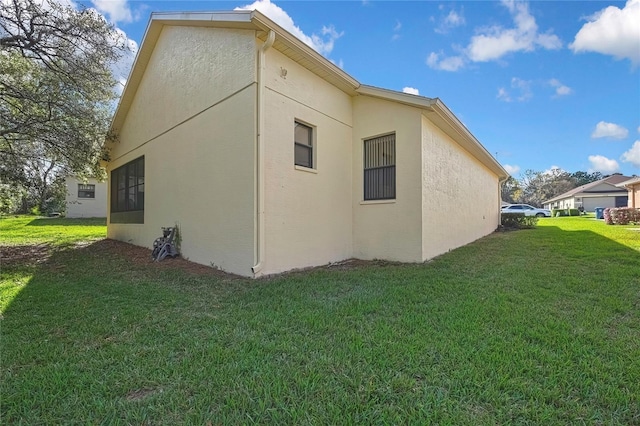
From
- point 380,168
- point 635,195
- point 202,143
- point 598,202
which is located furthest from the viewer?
point 598,202

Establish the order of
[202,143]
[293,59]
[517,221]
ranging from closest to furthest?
1. [293,59]
2. [202,143]
3. [517,221]

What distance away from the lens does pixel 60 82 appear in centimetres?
928

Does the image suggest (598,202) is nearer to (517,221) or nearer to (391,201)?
(517,221)

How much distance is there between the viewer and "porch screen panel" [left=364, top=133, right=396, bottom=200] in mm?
7938

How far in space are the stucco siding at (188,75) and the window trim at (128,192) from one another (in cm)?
103

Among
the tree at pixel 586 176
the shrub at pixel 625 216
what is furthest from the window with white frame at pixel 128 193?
the tree at pixel 586 176

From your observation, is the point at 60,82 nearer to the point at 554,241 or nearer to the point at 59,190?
the point at 59,190

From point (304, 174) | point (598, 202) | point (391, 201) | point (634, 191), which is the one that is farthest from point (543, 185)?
point (304, 174)

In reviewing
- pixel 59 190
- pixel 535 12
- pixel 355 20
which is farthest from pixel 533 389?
pixel 59 190

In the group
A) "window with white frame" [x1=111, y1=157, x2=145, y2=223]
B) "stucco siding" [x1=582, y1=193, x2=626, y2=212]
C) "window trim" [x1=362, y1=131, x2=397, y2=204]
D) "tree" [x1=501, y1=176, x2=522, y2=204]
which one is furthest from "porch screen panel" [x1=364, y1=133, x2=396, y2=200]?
"tree" [x1=501, y1=176, x2=522, y2=204]

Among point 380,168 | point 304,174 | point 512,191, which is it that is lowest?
point 304,174

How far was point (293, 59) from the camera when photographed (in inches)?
272

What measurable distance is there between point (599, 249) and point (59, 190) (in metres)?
16.4

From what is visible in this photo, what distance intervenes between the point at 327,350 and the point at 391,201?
5.30 metres
